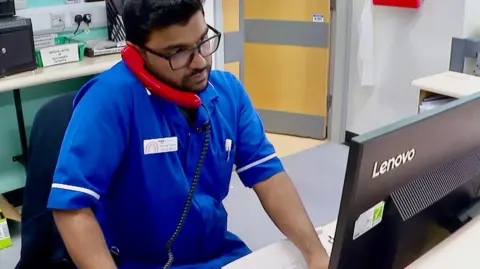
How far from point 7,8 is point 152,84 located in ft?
6.02

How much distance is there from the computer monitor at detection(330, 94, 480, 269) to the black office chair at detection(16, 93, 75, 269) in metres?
0.87

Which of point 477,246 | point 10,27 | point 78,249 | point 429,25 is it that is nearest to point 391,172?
point 477,246

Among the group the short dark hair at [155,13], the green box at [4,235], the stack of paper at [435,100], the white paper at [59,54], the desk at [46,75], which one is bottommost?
the green box at [4,235]

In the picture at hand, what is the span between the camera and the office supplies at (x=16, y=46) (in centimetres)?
270

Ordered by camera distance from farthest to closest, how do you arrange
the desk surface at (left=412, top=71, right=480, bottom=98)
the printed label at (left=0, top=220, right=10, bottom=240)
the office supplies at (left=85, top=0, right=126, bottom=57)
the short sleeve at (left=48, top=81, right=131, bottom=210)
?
the office supplies at (left=85, top=0, right=126, bottom=57)
the printed label at (left=0, top=220, right=10, bottom=240)
the desk surface at (left=412, top=71, right=480, bottom=98)
the short sleeve at (left=48, top=81, right=131, bottom=210)

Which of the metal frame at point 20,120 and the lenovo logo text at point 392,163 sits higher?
the lenovo logo text at point 392,163

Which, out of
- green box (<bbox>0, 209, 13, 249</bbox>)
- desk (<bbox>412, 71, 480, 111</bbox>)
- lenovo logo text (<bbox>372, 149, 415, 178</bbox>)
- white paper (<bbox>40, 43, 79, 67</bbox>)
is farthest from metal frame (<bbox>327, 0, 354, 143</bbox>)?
lenovo logo text (<bbox>372, 149, 415, 178</bbox>)

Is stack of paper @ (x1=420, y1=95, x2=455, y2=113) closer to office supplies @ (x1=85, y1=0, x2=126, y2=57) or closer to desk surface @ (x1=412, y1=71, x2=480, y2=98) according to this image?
desk surface @ (x1=412, y1=71, x2=480, y2=98)

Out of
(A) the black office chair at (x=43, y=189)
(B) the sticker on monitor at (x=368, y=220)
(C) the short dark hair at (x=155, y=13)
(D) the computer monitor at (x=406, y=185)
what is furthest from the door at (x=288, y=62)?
(B) the sticker on monitor at (x=368, y=220)

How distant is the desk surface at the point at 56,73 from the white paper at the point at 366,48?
1663 millimetres

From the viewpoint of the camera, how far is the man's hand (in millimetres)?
1295

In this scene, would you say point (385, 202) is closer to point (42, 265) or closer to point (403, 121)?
point (403, 121)

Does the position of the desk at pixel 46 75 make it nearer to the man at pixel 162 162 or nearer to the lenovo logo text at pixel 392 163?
the man at pixel 162 162

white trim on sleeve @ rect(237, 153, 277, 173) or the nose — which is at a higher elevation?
the nose
